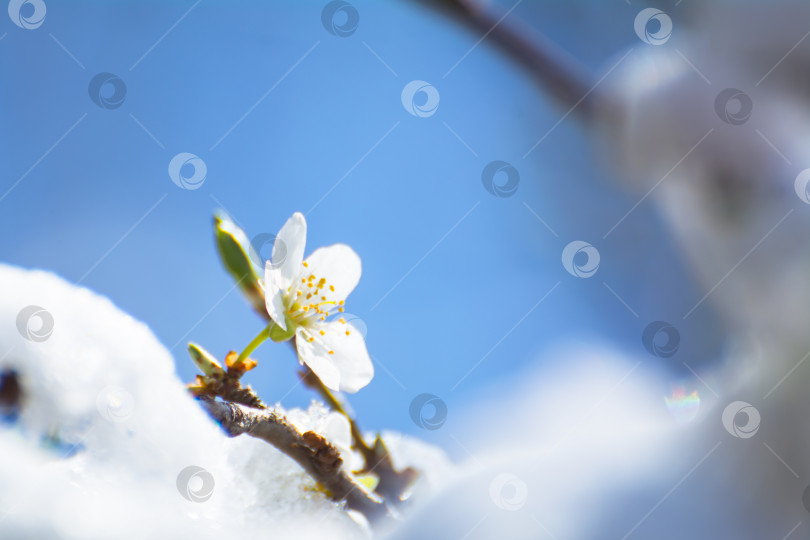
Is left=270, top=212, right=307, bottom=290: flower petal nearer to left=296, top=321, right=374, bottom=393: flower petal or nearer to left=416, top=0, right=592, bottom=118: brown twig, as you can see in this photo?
left=296, top=321, right=374, bottom=393: flower petal

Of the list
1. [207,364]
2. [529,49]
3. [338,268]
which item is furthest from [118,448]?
[529,49]

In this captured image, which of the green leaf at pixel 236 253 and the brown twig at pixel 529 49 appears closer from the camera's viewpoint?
the green leaf at pixel 236 253

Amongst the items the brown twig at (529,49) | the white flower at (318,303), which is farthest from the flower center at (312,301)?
the brown twig at (529,49)

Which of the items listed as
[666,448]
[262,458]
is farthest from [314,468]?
[666,448]

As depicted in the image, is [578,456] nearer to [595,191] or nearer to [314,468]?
[314,468]

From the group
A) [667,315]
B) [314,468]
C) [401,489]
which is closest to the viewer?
[314,468]

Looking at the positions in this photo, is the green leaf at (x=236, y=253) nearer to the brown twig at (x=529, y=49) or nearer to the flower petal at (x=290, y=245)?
the flower petal at (x=290, y=245)

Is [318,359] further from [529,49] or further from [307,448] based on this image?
[529,49]
